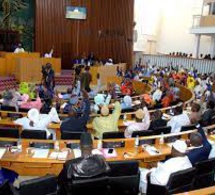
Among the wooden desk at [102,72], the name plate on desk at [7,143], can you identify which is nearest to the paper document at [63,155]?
the name plate on desk at [7,143]

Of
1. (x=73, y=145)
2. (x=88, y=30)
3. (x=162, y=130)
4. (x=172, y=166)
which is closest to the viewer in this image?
(x=172, y=166)

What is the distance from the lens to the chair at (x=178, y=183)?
3992 mm

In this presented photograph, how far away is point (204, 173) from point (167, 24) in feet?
75.9

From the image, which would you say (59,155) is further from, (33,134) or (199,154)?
(199,154)

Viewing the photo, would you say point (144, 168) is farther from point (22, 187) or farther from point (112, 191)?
point (22, 187)

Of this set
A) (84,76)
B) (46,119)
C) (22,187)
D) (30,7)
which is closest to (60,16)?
(30,7)

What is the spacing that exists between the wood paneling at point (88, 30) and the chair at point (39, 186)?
1705cm

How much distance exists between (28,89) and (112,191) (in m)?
7.36

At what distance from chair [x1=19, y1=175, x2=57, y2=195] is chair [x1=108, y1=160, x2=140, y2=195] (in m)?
0.86

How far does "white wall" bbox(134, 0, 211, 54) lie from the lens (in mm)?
24188

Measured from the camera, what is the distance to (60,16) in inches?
790

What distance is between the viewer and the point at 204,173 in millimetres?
4523

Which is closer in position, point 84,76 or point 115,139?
point 115,139

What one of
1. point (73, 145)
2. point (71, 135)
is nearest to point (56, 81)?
point (71, 135)
